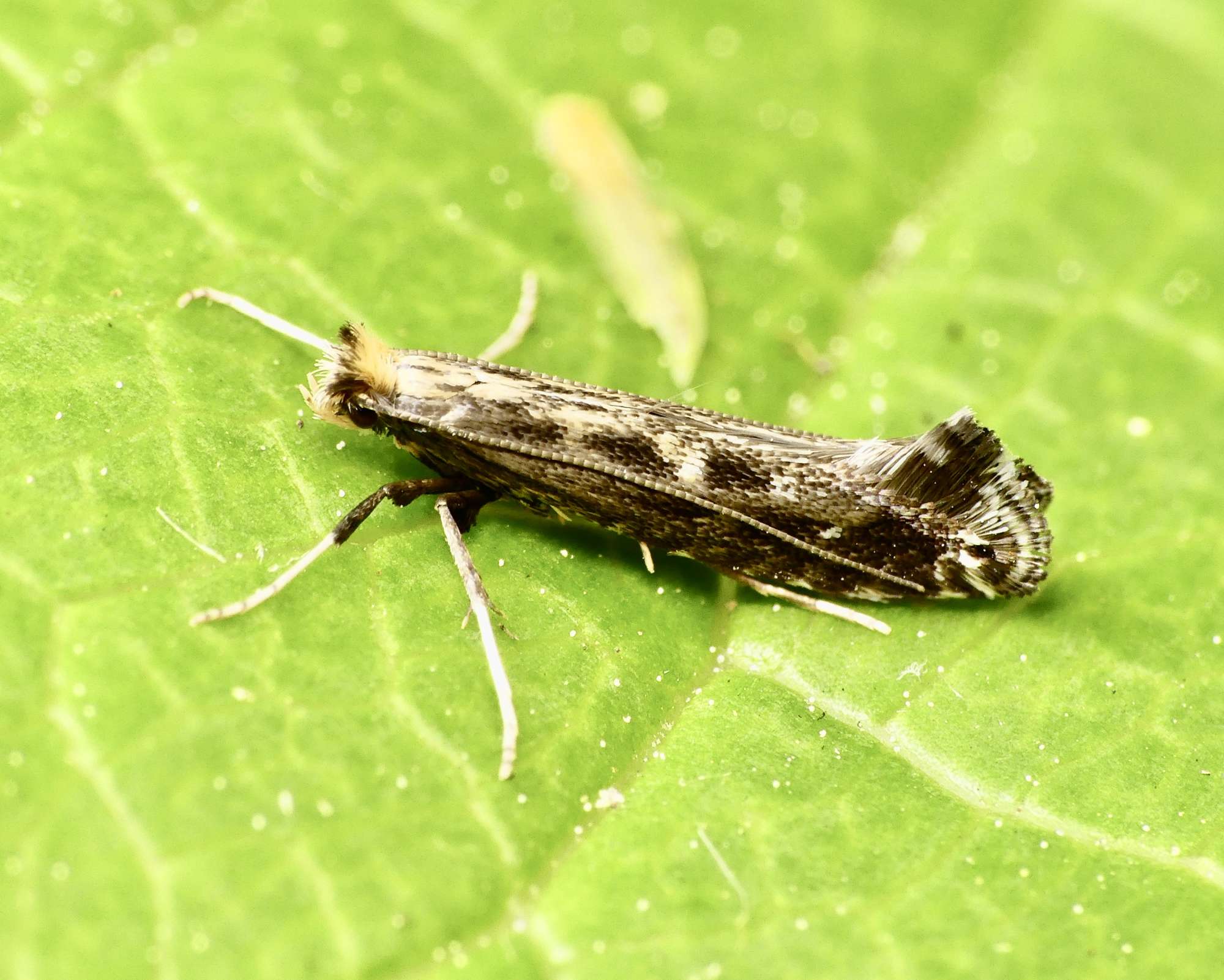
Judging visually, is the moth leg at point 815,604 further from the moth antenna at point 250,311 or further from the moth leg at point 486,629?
the moth antenna at point 250,311

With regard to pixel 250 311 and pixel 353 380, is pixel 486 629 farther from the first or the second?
pixel 250 311

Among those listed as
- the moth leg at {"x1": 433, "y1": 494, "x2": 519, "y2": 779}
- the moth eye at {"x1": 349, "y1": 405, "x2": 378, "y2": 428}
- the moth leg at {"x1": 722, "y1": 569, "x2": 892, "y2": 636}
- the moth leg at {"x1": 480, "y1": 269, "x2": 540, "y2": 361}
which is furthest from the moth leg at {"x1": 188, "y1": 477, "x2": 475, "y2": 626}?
the moth leg at {"x1": 722, "y1": 569, "x2": 892, "y2": 636}

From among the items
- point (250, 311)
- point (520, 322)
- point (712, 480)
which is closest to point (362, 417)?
point (250, 311)

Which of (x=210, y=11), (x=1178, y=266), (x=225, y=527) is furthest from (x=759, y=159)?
(x=225, y=527)

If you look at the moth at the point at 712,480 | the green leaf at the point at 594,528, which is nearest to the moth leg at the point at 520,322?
the green leaf at the point at 594,528

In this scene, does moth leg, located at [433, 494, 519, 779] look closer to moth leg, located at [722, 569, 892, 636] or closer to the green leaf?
the green leaf
